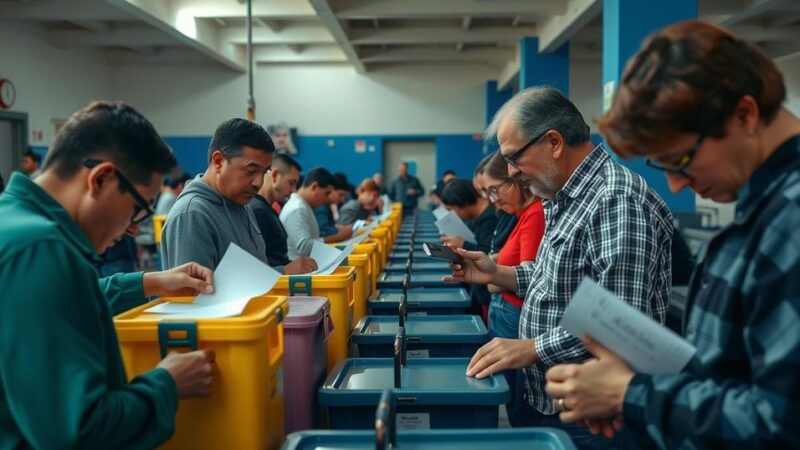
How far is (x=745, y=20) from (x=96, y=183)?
9.32 metres

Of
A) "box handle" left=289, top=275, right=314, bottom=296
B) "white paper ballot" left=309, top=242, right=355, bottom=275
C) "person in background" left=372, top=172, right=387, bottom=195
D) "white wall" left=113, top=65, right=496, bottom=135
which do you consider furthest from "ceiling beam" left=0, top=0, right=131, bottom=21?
"box handle" left=289, top=275, right=314, bottom=296

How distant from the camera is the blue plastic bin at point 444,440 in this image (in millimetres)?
1305

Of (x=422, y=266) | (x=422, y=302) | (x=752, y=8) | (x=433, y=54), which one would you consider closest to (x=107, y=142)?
(x=422, y=302)

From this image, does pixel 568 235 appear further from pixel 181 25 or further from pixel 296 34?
pixel 296 34

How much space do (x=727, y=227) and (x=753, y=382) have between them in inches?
8.8

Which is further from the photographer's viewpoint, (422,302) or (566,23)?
(566,23)

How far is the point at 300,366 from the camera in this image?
1576 mm

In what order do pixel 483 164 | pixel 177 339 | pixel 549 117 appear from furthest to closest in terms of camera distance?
1. pixel 483 164
2. pixel 549 117
3. pixel 177 339

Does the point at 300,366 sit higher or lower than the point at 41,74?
lower

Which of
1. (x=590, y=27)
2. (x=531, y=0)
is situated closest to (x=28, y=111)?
(x=531, y=0)

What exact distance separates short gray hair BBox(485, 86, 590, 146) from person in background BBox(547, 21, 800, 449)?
0.69 m

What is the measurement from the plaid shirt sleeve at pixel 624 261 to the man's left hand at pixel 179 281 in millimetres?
810

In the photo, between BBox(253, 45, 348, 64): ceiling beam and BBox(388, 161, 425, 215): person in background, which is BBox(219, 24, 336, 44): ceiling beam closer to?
BBox(253, 45, 348, 64): ceiling beam

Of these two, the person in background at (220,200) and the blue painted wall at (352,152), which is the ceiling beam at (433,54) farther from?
the person in background at (220,200)
